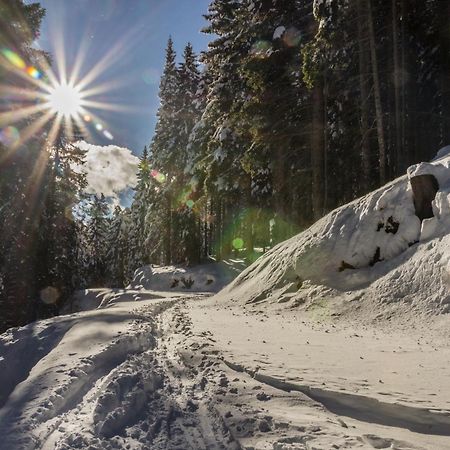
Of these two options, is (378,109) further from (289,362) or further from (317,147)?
(289,362)

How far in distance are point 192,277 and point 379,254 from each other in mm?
18983

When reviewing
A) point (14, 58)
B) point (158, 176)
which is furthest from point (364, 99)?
point (158, 176)

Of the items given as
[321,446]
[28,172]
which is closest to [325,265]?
[321,446]

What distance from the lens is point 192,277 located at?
27.4 meters

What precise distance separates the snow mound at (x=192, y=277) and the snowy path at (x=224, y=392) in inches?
763

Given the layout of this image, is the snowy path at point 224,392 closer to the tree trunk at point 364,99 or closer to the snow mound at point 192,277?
the tree trunk at point 364,99

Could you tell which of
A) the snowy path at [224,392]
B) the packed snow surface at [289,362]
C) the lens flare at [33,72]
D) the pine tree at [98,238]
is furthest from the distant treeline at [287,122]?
the pine tree at [98,238]

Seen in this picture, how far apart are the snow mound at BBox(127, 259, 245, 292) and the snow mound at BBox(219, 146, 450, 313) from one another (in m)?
14.0

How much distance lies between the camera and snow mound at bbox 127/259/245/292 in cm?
2622

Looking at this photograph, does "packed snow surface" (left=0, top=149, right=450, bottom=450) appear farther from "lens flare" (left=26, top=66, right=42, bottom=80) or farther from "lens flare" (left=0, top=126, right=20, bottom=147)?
"lens flare" (left=26, top=66, right=42, bottom=80)

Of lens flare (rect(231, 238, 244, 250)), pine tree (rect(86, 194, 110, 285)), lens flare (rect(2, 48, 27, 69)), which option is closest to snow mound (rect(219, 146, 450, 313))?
lens flare (rect(2, 48, 27, 69))

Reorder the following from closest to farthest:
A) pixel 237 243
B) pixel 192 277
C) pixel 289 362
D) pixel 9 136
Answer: pixel 289 362
pixel 9 136
pixel 192 277
pixel 237 243

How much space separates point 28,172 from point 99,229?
4179cm

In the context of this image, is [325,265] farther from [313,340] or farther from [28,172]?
[28,172]
